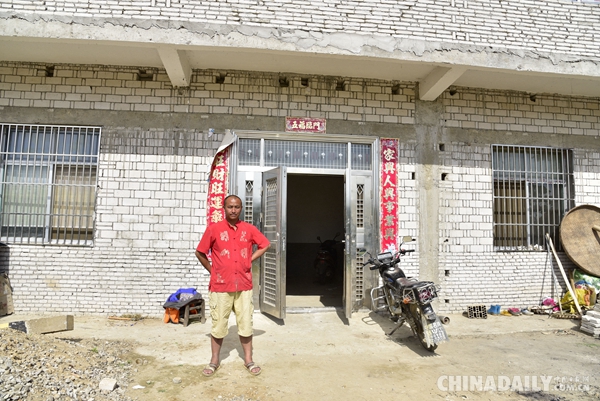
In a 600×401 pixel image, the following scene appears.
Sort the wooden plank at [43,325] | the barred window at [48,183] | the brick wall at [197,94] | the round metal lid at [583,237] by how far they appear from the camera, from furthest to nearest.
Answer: the round metal lid at [583,237] → the brick wall at [197,94] → the barred window at [48,183] → the wooden plank at [43,325]

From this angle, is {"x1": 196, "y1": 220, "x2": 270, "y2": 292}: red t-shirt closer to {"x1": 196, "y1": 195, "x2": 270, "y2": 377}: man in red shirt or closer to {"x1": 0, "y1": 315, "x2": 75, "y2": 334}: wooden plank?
{"x1": 196, "y1": 195, "x2": 270, "y2": 377}: man in red shirt

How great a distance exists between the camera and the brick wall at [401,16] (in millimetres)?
4922


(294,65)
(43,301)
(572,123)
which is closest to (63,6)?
(294,65)

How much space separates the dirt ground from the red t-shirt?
807 millimetres

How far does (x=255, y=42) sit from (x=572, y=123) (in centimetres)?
543

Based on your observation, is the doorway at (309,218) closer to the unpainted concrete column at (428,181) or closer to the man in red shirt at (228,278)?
the unpainted concrete column at (428,181)

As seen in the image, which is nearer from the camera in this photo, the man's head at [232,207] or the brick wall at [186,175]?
the man's head at [232,207]

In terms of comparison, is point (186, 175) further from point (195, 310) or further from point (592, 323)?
point (592, 323)

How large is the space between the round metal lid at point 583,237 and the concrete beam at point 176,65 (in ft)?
20.4

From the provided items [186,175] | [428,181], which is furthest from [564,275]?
[186,175]

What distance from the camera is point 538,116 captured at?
6289 millimetres

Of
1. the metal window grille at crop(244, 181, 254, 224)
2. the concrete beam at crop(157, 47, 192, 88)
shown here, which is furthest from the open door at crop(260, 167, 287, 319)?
the concrete beam at crop(157, 47, 192, 88)

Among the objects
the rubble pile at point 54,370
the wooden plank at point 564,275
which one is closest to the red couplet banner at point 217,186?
the rubble pile at point 54,370

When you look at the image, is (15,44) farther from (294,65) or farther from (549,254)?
(549,254)
